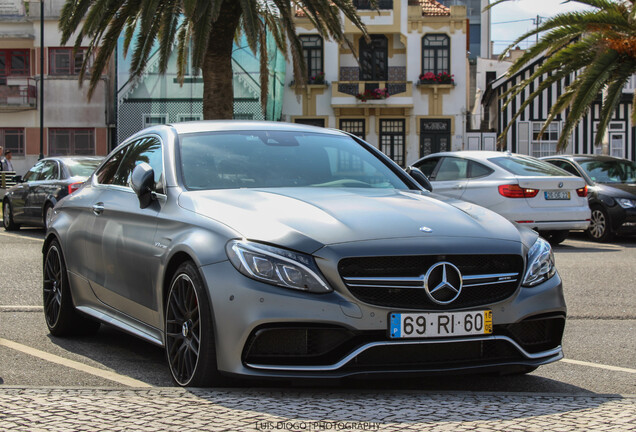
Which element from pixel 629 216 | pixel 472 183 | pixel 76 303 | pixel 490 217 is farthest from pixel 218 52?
pixel 490 217

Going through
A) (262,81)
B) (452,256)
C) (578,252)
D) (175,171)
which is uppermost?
(262,81)

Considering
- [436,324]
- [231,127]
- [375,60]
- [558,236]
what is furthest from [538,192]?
[375,60]

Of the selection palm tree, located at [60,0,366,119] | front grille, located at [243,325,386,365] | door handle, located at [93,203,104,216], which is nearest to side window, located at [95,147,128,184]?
door handle, located at [93,203,104,216]

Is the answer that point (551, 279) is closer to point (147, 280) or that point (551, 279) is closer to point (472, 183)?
point (147, 280)

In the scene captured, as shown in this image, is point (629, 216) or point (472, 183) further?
point (629, 216)

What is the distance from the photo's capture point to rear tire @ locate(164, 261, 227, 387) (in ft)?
15.5

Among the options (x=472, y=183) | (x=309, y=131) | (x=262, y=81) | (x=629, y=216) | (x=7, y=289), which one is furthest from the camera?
(x=262, y=81)

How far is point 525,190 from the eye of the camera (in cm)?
1524

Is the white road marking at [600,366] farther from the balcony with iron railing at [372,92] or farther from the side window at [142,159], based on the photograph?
the balcony with iron railing at [372,92]

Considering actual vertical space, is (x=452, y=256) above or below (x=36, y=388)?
above

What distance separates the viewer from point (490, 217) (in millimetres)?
5363

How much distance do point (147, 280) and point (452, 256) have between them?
1.77 metres

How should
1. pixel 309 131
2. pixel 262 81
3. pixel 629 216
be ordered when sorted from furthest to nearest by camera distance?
pixel 262 81 → pixel 629 216 → pixel 309 131

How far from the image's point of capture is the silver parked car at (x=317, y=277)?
4566 mm
